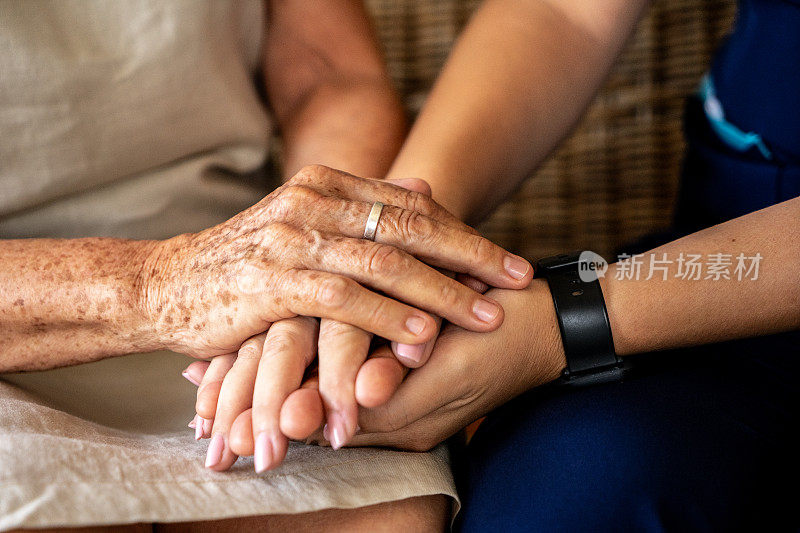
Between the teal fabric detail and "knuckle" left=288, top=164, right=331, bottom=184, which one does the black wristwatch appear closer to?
"knuckle" left=288, top=164, right=331, bottom=184

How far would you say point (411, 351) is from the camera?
0.58m

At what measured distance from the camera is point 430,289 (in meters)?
0.60

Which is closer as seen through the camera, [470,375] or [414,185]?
[470,375]

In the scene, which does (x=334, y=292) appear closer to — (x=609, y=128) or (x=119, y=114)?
(x=119, y=114)

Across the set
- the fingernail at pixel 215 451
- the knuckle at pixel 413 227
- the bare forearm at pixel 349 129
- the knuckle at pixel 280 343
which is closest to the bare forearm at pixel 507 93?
the bare forearm at pixel 349 129

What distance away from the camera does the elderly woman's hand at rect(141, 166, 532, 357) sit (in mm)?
594

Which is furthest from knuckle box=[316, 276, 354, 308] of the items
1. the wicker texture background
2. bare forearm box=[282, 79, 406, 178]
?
the wicker texture background

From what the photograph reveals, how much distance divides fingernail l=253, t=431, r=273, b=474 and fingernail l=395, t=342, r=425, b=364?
134 mm

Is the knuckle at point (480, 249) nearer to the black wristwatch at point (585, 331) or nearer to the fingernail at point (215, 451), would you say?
the black wristwatch at point (585, 331)

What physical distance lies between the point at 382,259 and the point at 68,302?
0.34 m

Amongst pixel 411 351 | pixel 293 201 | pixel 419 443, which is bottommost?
pixel 419 443

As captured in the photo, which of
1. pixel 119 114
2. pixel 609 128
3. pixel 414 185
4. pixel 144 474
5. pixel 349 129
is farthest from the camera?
pixel 609 128

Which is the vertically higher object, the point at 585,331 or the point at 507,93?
the point at 507,93

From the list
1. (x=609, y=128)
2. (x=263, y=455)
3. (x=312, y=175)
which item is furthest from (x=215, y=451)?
(x=609, y=128)
